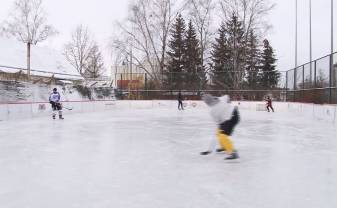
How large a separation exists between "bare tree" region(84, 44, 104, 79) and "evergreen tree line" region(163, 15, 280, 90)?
1883 cm

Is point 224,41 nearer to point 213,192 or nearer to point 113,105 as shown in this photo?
point 113,105

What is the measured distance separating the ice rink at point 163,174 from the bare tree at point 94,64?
48280mm

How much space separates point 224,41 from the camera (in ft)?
137

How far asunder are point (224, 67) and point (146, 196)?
35551 mm

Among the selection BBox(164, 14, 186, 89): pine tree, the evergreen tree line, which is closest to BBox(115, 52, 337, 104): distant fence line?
the evergreen tree line

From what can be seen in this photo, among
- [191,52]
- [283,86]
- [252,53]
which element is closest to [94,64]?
[191,52]

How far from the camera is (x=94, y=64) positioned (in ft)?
188

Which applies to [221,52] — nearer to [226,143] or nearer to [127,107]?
[127,107]

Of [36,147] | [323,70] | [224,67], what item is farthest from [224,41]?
[36,147]

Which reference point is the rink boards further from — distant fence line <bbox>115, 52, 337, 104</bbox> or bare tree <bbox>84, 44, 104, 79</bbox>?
bare tree <bbox>84, 44, 104, 79</bbox>

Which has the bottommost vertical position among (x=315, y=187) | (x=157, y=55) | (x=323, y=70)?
(x=315, y=187)


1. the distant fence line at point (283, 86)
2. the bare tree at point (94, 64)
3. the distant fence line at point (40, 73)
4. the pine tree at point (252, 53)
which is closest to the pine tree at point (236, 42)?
the pine tree at point (252, 53)

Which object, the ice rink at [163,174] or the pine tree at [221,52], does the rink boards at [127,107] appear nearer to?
the ice rink at [163,174]

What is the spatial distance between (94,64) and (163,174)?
53.5 m
